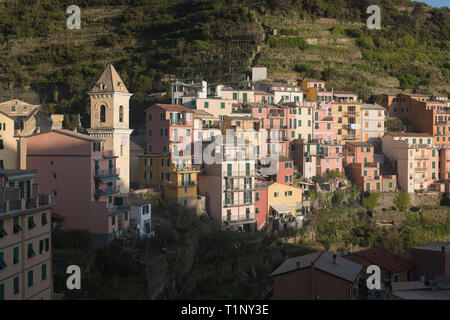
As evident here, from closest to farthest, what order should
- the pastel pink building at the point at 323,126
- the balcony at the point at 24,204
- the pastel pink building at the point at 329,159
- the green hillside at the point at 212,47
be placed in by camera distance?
the balcony at the point at 24,204, the pastel pink building at the point at 329,159, the pastel pink building at the point at 323,126, the green hillside at the point at 212,47

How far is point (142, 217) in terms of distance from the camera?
119ft

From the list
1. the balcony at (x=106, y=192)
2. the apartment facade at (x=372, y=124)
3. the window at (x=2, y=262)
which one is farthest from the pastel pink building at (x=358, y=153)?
the window at (x=2, y=262)

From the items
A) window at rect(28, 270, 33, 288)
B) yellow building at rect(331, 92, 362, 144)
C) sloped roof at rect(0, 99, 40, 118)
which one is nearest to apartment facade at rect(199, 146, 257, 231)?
sloped roof at rect(0, 99, 40, 118)

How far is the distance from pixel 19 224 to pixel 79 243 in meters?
8.01

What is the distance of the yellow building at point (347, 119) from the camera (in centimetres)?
5619

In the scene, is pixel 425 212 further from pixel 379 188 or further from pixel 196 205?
pixel 196 205

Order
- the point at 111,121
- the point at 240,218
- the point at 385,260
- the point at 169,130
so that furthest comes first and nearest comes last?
the point at 169,130 < the point at 240,218 < the point at 111,121 < the point at 385,260

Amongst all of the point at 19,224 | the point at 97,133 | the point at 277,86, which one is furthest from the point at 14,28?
the point at 19,224

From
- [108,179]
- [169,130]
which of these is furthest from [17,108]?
[108,179]

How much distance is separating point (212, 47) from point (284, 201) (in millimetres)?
26440

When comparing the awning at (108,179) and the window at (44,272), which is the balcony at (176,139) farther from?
the window at (44,272)

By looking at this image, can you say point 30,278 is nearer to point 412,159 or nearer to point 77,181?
point 77,181

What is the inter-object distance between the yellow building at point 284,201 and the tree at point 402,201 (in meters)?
9.85

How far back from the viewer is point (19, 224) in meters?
23.9
